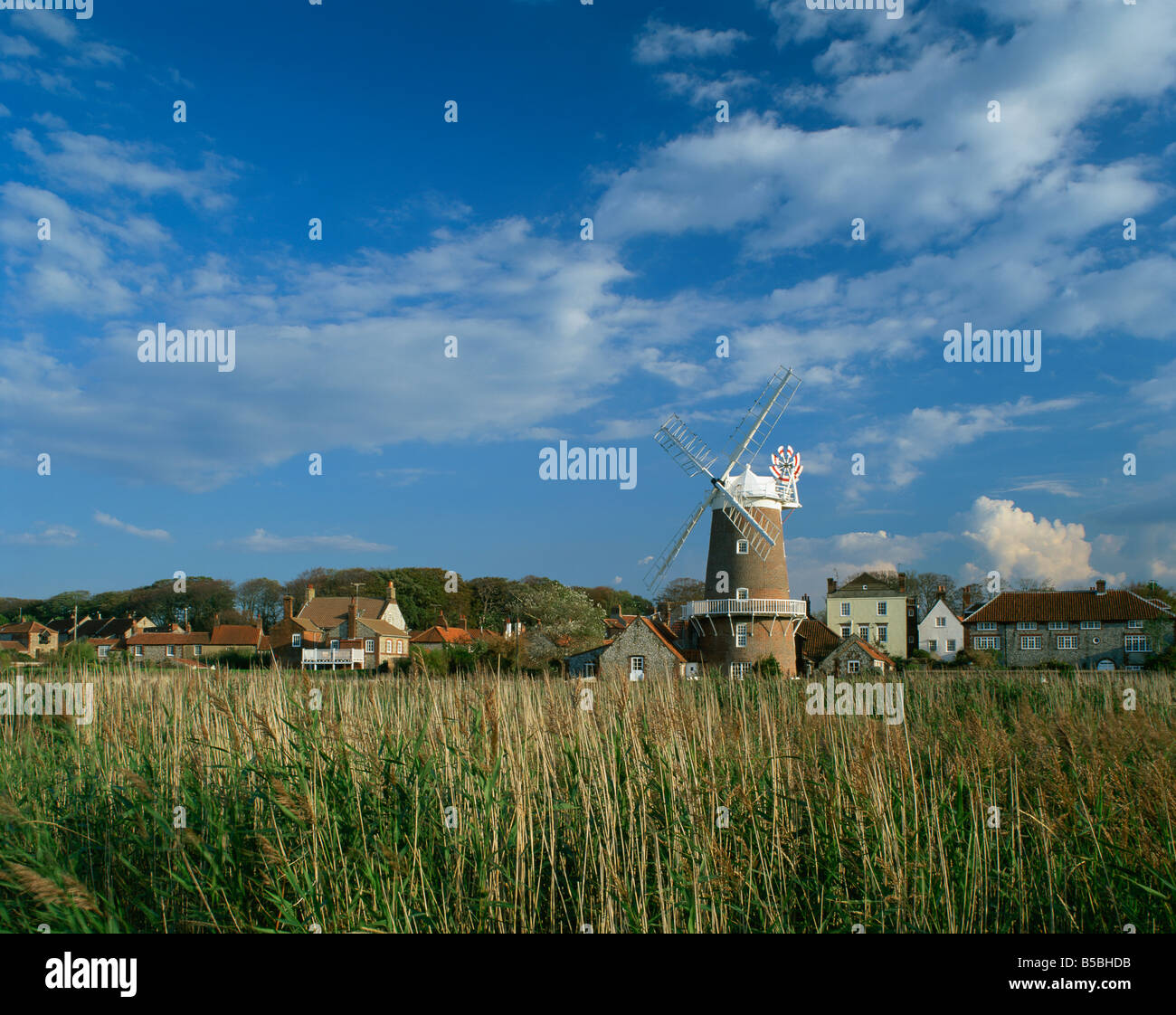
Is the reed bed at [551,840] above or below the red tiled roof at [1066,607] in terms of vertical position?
above

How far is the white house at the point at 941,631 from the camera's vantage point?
2372 inches

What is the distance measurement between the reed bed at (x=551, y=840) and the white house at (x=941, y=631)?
6127 cm

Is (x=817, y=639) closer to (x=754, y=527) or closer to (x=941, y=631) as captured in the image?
(x=754, y=527)

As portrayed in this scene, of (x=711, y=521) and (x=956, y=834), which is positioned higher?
(x=711, y=521)

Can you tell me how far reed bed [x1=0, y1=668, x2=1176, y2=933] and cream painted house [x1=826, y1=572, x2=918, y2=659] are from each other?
193 ft

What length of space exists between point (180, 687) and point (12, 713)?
3.72m

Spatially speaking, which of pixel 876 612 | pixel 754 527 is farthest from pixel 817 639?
pixel 876 612

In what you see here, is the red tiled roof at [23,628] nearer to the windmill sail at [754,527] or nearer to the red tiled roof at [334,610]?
the red tiled roof at [334,610]

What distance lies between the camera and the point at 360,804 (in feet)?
13.0

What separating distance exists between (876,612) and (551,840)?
6328 centimetres

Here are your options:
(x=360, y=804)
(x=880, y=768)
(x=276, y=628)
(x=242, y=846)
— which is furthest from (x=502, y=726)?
(x=276, y=628)

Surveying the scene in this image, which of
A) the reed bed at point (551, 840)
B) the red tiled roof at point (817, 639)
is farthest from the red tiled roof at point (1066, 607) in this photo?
the reed bed at point (551, 840)
